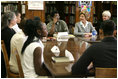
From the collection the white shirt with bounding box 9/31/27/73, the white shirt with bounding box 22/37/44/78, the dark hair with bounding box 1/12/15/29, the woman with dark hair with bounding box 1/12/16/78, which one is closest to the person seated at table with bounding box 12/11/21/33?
the woman with dark hair with bounding box 1/12/16/78

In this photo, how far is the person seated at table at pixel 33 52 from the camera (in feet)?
7.66

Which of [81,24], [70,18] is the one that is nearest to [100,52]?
[81,24]

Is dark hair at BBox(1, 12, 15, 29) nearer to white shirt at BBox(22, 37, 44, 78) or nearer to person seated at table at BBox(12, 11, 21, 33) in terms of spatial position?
person seated at table at BBox(12, 11, 21, 33)

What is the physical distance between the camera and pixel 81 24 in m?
5.25

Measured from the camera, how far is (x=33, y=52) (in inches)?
92.7

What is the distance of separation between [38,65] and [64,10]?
18.7 ft

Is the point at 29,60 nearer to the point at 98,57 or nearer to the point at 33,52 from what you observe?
the point at 33,52

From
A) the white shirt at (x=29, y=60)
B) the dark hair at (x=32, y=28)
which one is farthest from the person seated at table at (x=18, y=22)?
the white shirt at (x=29, y=60)

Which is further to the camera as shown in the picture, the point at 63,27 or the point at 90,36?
the point at 63,27

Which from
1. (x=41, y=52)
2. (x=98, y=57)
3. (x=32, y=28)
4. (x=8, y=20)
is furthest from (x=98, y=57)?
(x=8, y=20)

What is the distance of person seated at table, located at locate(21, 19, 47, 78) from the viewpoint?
233 cm

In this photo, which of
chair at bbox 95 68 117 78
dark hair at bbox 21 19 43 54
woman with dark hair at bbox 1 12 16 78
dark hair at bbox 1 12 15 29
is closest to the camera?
chair at bbox 95 68 117 78

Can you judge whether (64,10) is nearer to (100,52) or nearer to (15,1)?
(15,1)

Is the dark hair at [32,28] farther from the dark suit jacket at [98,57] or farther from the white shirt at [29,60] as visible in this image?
the dark suit jacket at [98,57]
